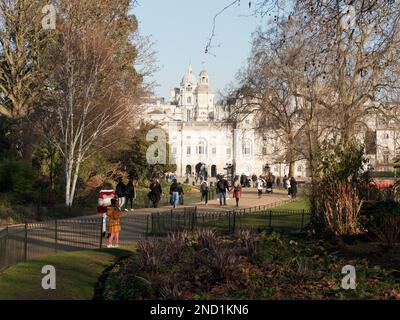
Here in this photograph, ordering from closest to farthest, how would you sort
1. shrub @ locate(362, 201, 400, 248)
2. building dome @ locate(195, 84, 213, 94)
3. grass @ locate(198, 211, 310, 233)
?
shrub @ locate(362, 201, 400, 248) < grass @ locate(198, 211, 310, 233) < building dome @ locate(195, 84, 213, 94)

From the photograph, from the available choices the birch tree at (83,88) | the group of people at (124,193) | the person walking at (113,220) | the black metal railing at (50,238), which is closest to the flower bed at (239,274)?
the black metal railing at (50,238)

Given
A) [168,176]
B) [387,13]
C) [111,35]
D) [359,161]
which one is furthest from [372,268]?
[168,176]

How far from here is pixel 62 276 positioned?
11.9 m

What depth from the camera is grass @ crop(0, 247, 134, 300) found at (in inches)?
409

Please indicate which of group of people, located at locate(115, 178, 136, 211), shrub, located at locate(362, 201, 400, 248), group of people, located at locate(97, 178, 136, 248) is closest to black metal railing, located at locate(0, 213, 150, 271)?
group of people, located at locate(97, 178, 136, 248)

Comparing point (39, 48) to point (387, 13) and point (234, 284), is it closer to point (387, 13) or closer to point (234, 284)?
point (387, 13)

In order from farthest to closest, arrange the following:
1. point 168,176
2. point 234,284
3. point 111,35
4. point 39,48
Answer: point 168,176 < point 111,35 < point 39,48 < point 234,284

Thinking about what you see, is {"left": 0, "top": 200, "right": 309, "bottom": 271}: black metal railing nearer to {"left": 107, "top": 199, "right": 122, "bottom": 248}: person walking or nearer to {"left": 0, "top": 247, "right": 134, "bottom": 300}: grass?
{"left": 107, "top": 199, "right": 122, "bottom": 248}: person walking

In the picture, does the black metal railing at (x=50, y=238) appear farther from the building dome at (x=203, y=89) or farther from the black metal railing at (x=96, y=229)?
the building dome at (x=203, y=89)

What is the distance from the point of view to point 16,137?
31.1 m

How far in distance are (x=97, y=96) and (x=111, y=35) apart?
Answer: 23.1 ft

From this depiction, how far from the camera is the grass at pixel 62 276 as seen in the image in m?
10.4

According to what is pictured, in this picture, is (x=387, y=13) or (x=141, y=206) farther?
(x=141, y=206)
